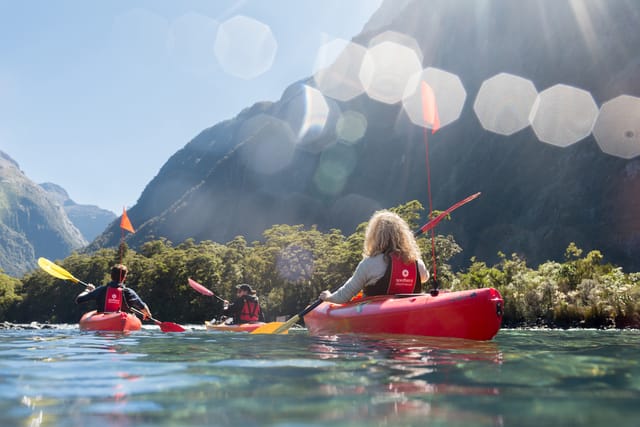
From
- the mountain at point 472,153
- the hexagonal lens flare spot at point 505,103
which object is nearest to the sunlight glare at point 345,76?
the mountain at point 472,153

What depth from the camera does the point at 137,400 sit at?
8.59 ft

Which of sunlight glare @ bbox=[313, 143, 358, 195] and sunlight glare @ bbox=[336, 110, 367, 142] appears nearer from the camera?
sunlight glare @ bbox=[313, 143, 358, 195]

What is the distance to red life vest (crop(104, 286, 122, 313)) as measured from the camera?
484 inches

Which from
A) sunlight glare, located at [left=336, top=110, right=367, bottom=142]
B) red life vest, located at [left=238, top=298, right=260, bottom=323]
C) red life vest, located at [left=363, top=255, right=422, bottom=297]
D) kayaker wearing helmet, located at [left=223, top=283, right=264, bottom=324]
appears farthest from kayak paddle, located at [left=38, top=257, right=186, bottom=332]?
sunlight glare, located at [left=336, top=110, right=367, bottom=142]

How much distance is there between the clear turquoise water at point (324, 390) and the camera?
2.24 m

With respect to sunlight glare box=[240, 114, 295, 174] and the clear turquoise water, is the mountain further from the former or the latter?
the clear turquoise water

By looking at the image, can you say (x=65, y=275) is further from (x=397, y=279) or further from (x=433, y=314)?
(x=433, y=314)

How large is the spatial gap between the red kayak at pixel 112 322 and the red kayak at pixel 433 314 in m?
5.86

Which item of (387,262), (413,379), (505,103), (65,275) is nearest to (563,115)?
(505,103)

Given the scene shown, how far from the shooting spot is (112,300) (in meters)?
12.3

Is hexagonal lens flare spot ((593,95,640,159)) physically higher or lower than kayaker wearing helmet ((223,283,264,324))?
higher

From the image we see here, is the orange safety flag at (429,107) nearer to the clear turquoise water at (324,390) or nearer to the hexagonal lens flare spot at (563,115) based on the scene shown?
the clear turquoise water at (324,390)

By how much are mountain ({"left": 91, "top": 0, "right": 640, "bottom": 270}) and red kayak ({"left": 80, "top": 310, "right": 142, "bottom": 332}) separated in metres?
63.8

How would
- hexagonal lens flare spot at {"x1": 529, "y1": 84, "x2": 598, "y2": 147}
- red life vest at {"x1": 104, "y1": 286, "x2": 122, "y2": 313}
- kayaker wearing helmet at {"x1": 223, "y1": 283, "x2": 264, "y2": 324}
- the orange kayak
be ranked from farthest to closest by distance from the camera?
1. hexagonal lens flare spot at {"x1": 529, "y1": 84, "x2": 598, "y2": 147}
2. kayaker wearing helmet at {"x1": 223, "y1": 283, "x2": 264, "y2": 324}
3. the orange kayak
4. red life vest at {"x1": 104, "y1": 286, "x2": 122, "y2": 313}
